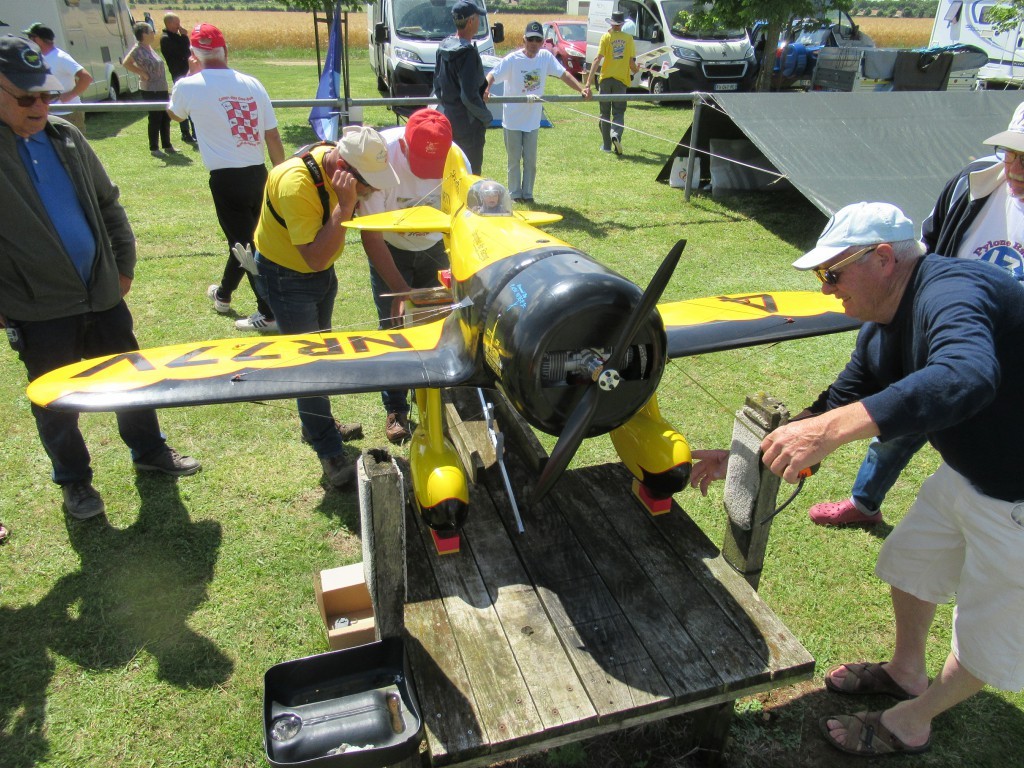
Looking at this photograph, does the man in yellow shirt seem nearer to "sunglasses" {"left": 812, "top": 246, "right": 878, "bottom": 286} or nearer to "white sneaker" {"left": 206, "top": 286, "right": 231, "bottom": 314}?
"white sneaker" {"left": 206, "top": 286, "right": 231, "bottom": 314}

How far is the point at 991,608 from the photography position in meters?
2.36

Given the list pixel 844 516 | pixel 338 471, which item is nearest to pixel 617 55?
pixel 844 516

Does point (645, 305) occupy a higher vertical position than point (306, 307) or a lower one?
higher

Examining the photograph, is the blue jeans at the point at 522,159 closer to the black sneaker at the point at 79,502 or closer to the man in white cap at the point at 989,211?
the man in white cap at the point at 989,211

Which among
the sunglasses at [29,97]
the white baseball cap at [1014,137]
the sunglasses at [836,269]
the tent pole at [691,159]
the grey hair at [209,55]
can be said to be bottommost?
the tent pole at [691,159]

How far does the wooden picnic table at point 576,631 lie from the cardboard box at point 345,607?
0.39 meters

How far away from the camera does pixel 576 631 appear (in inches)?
102

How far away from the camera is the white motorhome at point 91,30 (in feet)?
39.5

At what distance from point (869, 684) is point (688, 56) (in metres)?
15.6

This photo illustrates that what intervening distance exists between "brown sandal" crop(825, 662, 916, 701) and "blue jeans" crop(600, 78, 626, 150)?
10367mm

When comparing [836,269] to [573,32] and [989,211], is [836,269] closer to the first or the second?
[989,211]

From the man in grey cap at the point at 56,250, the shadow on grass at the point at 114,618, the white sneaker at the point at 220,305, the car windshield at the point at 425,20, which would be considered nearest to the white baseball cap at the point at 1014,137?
the shadow on grass at the point at 114,618

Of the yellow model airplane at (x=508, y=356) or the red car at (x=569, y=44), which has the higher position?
the red car at (x=569, y=44)

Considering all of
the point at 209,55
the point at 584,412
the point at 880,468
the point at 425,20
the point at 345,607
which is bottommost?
the point at 345,607
